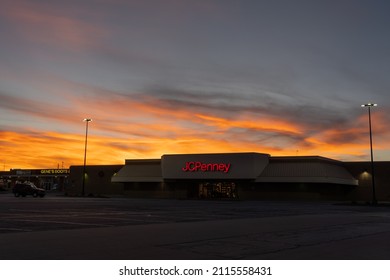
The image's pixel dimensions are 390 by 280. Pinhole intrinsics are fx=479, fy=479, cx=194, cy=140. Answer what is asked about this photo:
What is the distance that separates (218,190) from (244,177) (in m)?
7.23

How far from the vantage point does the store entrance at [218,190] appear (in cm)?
7669

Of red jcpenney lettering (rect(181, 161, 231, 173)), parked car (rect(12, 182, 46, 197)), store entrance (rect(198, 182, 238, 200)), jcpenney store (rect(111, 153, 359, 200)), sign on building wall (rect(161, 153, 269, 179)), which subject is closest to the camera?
parked car (rect(12, 182, 46, 197))

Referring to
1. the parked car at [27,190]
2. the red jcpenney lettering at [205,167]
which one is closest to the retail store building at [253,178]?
the red jcpenney lettering at [205,167]

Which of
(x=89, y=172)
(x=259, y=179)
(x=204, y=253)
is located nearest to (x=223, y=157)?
(x=259, y=179)

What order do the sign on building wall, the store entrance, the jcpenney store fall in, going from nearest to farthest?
→ the jcpenney store
the sign on building wall
the store entrance

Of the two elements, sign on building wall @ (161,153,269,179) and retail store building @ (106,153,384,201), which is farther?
sign on building wall @ (161,153,269,179)

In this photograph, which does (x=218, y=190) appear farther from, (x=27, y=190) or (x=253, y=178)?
(x=27, y=190)

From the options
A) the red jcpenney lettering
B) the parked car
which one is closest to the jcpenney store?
the red jcpenney lettering

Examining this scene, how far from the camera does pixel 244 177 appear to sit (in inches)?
2849

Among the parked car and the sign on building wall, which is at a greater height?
the sign on building wall

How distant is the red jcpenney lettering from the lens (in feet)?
242

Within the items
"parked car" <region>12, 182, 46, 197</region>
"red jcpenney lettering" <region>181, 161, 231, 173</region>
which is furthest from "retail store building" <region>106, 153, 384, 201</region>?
"parked car" <region>12, 182, 46, 197</region>

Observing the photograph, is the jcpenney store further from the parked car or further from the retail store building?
the parked car

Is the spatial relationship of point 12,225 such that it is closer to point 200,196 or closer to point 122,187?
point 200,196
